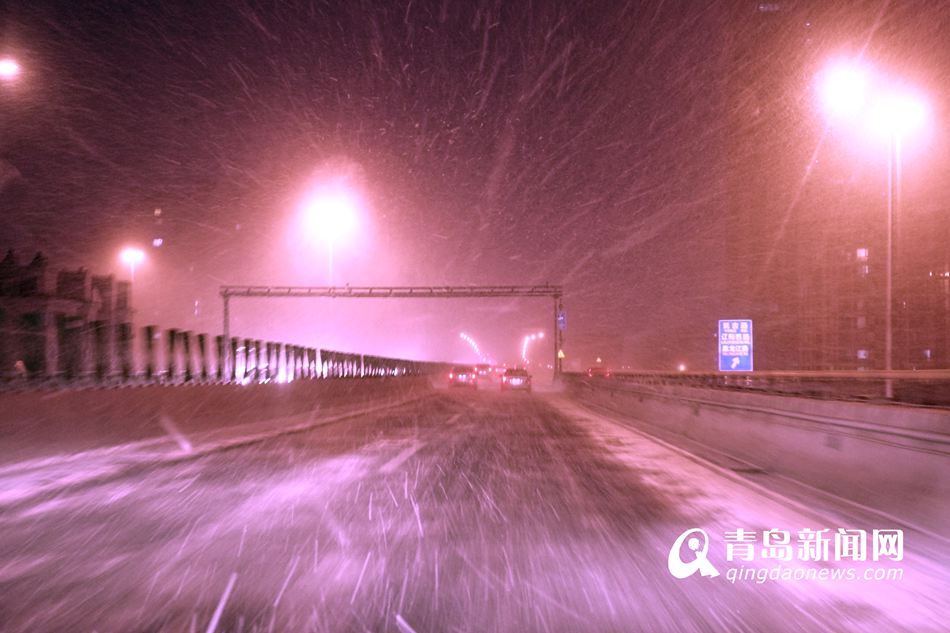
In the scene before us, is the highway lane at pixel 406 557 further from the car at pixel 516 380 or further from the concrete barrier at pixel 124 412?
the car at pixel 516 380

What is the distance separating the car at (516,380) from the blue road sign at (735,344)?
27671 mm

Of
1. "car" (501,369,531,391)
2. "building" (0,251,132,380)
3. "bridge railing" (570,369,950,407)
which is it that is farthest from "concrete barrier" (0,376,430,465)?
"car" (501,369,531,391)

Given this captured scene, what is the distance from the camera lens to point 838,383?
39.2 meters

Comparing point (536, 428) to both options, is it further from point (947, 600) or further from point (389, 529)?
point (947, 600)

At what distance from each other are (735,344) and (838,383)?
54.4 feet

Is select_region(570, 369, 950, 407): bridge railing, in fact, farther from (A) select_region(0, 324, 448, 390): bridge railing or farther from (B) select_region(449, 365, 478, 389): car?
(A) select_region(0, 324, 448, 390): bridge railing

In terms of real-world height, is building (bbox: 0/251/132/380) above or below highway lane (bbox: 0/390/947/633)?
above

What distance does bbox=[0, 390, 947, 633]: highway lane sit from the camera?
506 centimetres

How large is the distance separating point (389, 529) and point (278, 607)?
2.63 meters

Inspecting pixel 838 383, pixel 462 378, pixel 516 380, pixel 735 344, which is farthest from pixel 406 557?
pixel 462 378

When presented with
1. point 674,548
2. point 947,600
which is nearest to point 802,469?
point 674,548

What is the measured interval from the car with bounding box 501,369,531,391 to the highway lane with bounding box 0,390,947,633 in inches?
1579

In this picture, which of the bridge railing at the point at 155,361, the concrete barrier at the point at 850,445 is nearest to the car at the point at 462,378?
the bridge railing at the point at 155,361

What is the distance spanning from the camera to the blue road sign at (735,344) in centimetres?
2561
